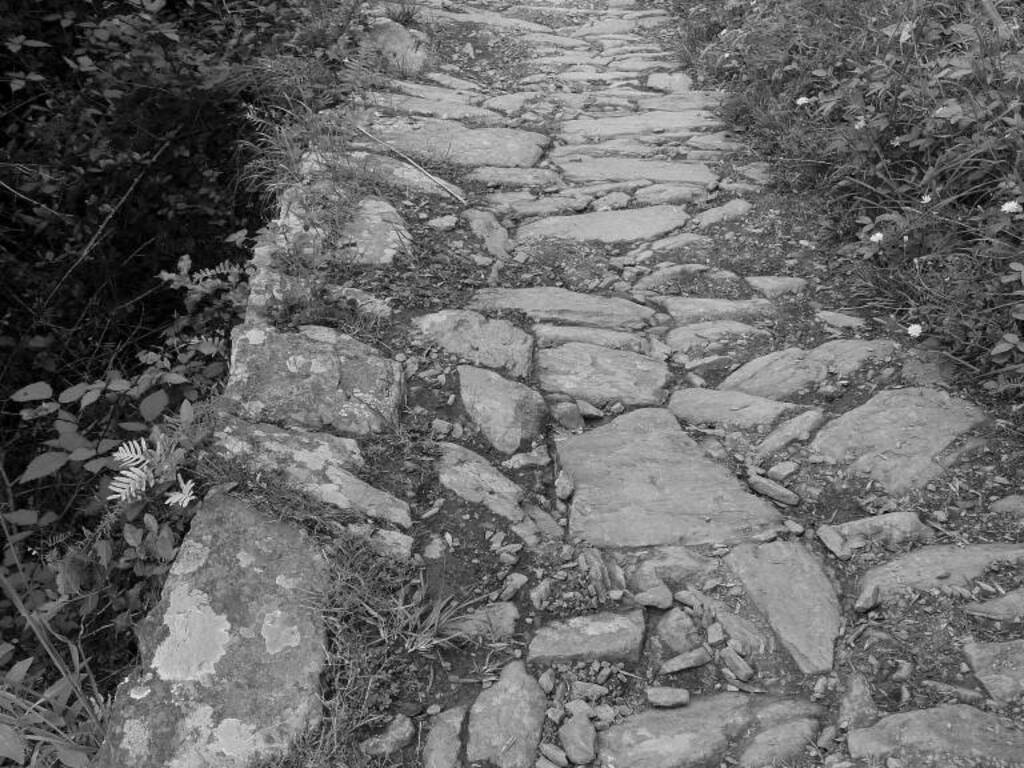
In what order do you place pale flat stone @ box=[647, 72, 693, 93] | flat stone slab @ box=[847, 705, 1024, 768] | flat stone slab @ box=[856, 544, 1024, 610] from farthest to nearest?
pale flat stone @ box=[647, 72, 693, 93] < flat stone slab @ box=[856, 544, 1024, 610] < flat stone slab @ box=[847, 705, 1024, 768]

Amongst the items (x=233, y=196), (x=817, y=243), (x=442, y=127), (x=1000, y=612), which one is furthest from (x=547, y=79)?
(x=1000, y=612)

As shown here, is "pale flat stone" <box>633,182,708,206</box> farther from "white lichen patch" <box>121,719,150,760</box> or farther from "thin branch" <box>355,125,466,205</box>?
"white lichen patch" <box>121,719,150,760</box>

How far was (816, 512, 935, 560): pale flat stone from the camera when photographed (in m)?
1.94

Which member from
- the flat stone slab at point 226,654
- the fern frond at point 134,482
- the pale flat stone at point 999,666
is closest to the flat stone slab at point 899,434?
the pale flat stone at point 999,666

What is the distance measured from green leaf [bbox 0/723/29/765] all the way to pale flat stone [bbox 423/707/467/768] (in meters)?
0.78

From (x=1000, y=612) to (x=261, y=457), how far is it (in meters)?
1.66

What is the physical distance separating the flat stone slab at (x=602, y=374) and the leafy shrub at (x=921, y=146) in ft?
2.73

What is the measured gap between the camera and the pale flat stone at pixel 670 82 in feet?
16.0

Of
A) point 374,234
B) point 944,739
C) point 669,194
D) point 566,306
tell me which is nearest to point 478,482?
point 566,306

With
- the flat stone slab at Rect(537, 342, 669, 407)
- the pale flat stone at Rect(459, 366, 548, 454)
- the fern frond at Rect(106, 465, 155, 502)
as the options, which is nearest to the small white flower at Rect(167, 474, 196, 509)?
the fern frond at Rect(106, 465, 155, 502)

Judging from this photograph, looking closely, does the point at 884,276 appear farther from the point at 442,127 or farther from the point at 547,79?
the point at 547,79

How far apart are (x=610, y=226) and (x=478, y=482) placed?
5.16ft

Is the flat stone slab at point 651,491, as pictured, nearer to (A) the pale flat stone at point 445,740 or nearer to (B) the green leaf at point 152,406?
(A) the pale flat stone at point 445,740

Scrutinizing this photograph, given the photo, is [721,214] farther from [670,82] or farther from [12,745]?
[12,745]
